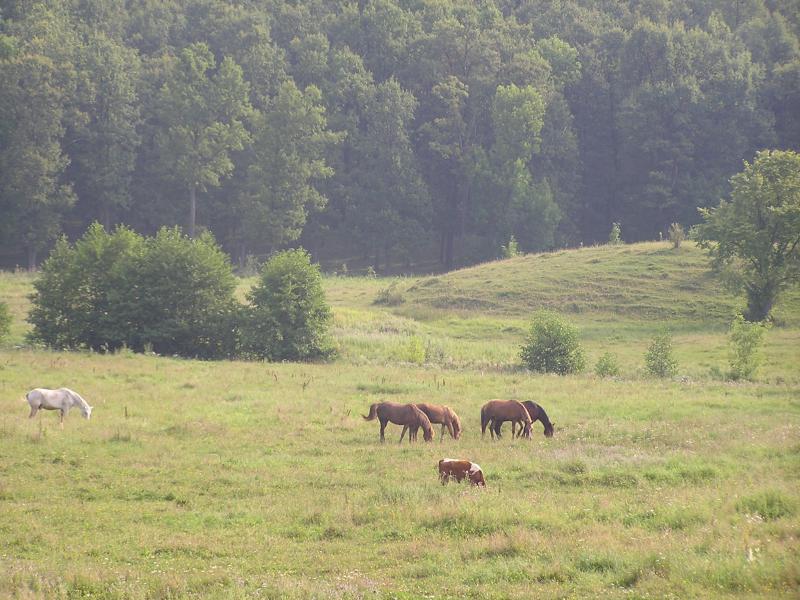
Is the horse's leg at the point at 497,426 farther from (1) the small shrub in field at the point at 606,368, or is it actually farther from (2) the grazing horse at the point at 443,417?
(1) the small shrub in field at the point at 606,368

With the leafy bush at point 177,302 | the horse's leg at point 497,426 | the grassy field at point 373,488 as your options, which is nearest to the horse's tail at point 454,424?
the grassy field at point 373,488

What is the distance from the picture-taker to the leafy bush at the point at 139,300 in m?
41.0

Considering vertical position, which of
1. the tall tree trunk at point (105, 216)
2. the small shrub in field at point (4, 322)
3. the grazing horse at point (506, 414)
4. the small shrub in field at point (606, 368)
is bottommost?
the grazing horse at point (506, 414)

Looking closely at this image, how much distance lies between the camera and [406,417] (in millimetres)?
22422

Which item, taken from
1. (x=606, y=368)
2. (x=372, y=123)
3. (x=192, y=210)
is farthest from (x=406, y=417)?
(x=372, y=123)

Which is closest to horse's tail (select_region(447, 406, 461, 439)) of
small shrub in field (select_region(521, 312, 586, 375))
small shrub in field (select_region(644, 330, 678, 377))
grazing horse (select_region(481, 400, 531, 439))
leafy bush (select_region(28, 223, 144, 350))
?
grazing horse (select_region(481, 400, 531, 439))

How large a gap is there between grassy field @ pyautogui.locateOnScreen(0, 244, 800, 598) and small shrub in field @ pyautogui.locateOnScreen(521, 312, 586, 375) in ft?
6.46

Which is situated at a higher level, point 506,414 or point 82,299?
point 82,299

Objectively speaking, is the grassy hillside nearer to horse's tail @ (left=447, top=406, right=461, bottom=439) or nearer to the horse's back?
horse's tail @ (left=447, top=406, right=461, bottom=439)

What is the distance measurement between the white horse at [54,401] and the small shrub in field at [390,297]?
37.3m

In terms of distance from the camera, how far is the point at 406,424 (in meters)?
22.6

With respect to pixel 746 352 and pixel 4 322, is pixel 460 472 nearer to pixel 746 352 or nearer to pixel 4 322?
pixel 746 352

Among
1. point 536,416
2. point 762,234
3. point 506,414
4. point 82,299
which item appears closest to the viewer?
point 506,414

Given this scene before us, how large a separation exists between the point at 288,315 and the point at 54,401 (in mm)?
17511
